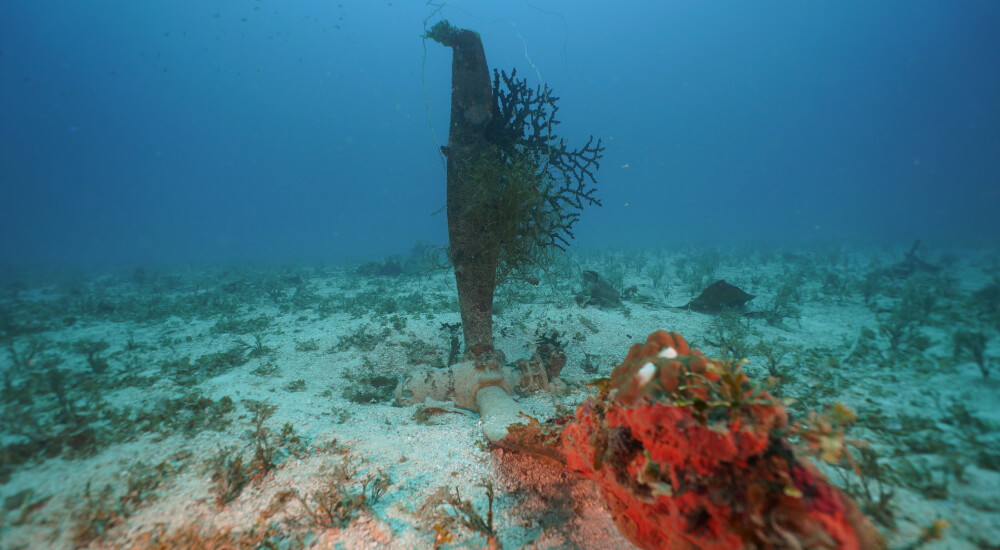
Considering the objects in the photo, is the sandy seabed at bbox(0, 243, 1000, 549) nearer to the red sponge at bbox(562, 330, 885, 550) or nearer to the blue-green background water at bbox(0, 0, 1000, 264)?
the red sponge at bbox(562, 330, 885, 550)

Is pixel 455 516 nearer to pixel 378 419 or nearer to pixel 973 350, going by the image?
pixel 378 419

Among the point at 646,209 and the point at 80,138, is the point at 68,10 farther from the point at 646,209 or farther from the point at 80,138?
the point at 646,209

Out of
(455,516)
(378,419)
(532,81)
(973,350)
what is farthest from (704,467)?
(532,81)

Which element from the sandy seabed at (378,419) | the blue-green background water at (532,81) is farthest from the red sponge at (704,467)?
the blue-green background water at (532,81)

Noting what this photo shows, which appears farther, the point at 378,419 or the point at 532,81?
the point at 532,81

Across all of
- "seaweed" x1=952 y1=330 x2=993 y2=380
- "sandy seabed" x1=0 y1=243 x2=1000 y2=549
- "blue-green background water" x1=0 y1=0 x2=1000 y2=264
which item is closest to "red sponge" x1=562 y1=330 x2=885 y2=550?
"sandy seabed" x1=0 y1=243 x2=1000 y2=549

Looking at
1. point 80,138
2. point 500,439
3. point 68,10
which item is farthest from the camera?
point 80,138

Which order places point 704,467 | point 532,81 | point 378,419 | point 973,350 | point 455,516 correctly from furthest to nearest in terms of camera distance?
point 532,81
point 378,419
point 973,350
point 455,516
point 704,467

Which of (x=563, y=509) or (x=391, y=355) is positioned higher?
(x=563, y=509)

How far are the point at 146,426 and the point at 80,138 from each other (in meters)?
164

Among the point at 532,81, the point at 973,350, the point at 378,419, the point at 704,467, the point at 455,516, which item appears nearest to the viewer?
the point at 704,467

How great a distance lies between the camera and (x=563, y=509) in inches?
104

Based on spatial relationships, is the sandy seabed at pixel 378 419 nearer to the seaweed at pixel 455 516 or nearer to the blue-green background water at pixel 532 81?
the seaweed at pixel 455 516

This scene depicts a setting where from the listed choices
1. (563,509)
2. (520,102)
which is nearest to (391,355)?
(563,509)
